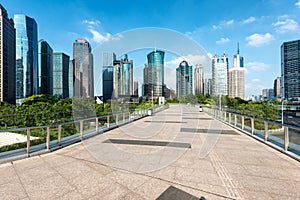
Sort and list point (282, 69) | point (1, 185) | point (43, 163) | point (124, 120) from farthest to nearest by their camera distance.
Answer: point (282, 69), point (124, 120), point (43, 163), point (1, 185)

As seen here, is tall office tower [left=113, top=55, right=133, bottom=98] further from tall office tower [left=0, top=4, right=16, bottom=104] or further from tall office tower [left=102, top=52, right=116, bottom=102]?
tall office tower [left=0, top=4, right=16, bottom=104]

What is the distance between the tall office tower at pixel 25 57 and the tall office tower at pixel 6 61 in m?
8.53

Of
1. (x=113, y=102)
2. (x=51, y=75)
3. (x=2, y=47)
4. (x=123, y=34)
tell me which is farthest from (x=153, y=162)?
(x=51, y=75)

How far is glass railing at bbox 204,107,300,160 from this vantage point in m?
4.16

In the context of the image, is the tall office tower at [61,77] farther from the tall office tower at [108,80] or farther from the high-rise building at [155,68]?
the tall office tower at [108,80]

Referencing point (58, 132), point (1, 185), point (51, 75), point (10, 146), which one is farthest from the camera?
point (51, 75)

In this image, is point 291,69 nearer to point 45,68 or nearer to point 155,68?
point 155,68

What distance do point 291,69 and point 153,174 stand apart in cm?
8498

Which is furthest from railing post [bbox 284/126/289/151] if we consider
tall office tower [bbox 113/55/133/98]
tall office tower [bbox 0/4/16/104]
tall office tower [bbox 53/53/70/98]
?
tall office tower [bbox 0/4/16/104]

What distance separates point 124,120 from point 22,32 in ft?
402

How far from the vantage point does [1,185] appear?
2732 millimetres

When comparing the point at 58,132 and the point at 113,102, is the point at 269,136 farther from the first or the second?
the point at 113,102

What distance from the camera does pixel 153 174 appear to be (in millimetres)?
3107

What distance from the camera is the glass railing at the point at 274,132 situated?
4.16m
